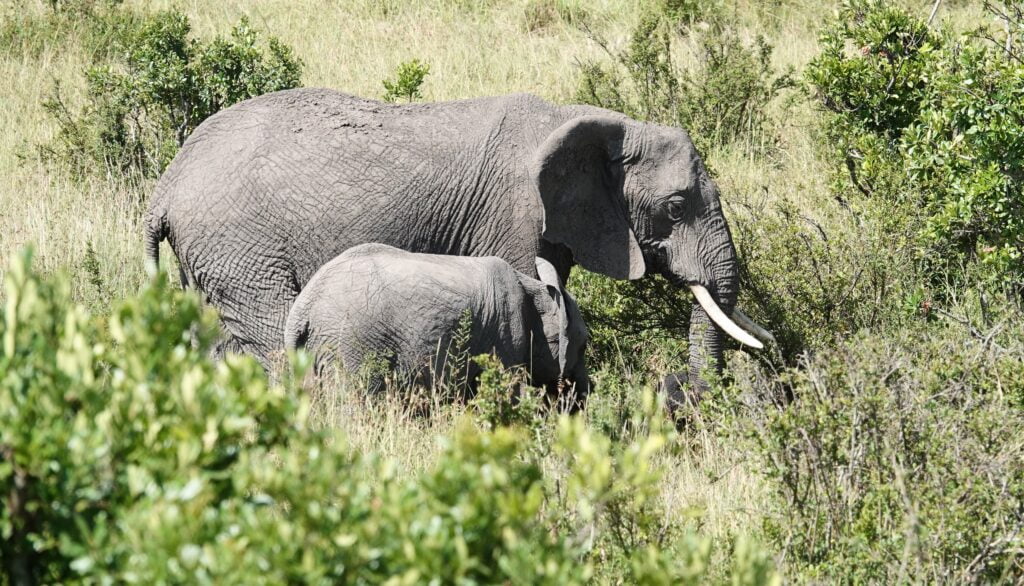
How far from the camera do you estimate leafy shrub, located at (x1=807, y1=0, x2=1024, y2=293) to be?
726cm

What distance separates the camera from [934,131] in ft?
25.5

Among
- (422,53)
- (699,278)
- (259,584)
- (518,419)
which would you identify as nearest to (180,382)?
(259,584)

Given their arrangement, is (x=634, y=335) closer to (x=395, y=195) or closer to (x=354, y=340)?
(x=395, y=195)

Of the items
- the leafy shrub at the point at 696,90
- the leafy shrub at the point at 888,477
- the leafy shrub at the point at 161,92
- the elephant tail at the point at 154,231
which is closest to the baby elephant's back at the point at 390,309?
the elephant tail at the point at 154,231

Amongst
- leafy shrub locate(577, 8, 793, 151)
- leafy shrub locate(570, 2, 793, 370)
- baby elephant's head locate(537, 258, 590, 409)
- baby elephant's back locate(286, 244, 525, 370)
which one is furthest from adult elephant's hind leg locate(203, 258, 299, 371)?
leafy shrub locate(577, 8, 793, 151)

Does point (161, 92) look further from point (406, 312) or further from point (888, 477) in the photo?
point (888, 477)

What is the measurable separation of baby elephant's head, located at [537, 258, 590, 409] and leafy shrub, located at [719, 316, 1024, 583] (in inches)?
70.2

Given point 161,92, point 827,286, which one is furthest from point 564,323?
point 161,92

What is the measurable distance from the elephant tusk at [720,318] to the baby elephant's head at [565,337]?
930 millimetres

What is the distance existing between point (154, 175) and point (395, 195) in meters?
4.38

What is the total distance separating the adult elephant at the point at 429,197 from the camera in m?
7.64

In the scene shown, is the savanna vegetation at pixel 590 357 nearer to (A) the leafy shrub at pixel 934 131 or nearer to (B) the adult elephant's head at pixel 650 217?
(A) the leafy shrub at pixel 934 131

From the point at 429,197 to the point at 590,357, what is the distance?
1581 mm

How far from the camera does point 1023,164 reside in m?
7.21
